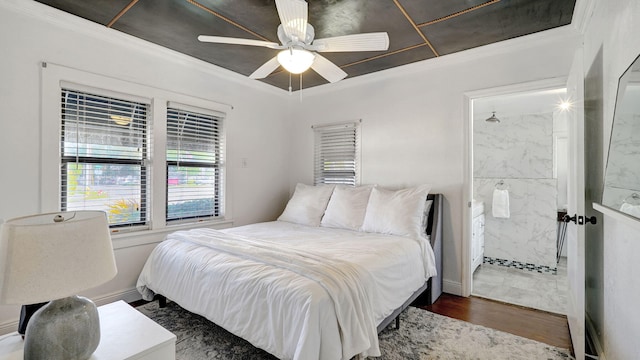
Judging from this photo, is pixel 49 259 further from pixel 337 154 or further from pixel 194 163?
pixel 337 154

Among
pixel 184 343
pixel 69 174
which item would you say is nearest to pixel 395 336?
pixel 184 343

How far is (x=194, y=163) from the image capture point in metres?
3.44

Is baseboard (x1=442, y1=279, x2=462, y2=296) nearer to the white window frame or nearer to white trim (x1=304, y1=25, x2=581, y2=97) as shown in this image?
white trim (x1=304, y1=25, x2=581, y2=97)

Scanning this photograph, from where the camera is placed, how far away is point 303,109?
4.52 m

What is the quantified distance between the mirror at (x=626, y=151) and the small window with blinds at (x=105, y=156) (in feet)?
11.7

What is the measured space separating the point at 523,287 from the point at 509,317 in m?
1.01

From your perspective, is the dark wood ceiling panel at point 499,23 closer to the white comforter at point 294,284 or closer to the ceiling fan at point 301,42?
the ceiling fan at point 301,42

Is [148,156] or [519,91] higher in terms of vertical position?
[519,91]

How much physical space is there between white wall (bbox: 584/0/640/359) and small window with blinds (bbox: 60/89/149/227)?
3.58 meters

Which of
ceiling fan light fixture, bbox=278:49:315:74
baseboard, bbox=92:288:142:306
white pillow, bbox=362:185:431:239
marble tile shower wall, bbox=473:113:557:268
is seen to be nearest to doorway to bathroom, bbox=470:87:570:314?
marble tile shower wall, bbox=473:113:557:268

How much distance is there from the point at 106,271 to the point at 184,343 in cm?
141

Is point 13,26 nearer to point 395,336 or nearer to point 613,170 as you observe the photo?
point 395,336

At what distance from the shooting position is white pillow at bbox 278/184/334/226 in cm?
354

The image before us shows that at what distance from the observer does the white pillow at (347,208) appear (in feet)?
10.5
